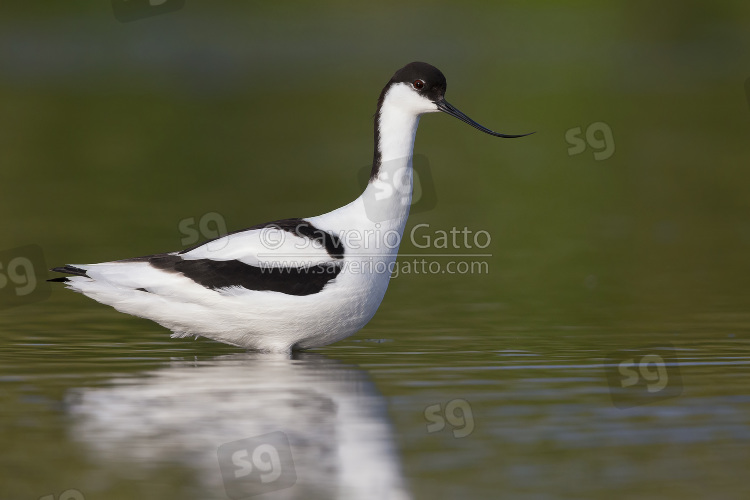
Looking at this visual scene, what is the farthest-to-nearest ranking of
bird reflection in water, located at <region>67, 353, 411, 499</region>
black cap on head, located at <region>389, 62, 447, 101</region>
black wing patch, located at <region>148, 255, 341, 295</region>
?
black cap on head, located at <region>389, 62, 447, 101</region> < black wing patch, located at <region>148, 255, 341, 295</region> < bird reflection in water, located at <region>67, 353, 411, 499</region>

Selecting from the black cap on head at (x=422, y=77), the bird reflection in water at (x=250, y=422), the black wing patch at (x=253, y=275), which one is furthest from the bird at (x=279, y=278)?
the black cap on head at (x=422, y=77)

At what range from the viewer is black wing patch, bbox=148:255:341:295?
899 cm

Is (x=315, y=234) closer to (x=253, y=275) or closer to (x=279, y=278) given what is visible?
(x=279, y=278)

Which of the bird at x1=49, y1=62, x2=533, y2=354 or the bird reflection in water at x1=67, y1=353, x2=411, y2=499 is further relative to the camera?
the bird at x1=49, y1=62, x2=533, y2=354

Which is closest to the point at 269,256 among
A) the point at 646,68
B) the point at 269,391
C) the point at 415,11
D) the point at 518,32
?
the point at 269,391

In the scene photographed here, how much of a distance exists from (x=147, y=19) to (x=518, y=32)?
38.1 ft

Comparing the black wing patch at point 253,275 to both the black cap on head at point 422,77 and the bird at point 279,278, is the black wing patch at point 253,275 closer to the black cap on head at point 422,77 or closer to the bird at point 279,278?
the bird at point 279,278

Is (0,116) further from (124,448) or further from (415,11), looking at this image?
(415,11)

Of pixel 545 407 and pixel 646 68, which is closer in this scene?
pixel 545 407

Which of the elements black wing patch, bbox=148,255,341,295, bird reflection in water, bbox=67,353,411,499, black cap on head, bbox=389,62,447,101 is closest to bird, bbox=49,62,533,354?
black wing patch, bbox=148,255,341,295

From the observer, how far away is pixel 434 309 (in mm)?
11102

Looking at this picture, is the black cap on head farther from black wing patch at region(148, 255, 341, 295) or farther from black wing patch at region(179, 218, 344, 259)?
black wing patch at region(148, 255, 341, 295)

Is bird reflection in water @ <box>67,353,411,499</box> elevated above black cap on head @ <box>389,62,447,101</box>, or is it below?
below

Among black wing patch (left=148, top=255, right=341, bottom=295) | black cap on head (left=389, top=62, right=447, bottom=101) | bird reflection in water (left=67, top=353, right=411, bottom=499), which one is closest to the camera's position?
bird reflection in water (left=67, top=353, right=411, bottom=499)
